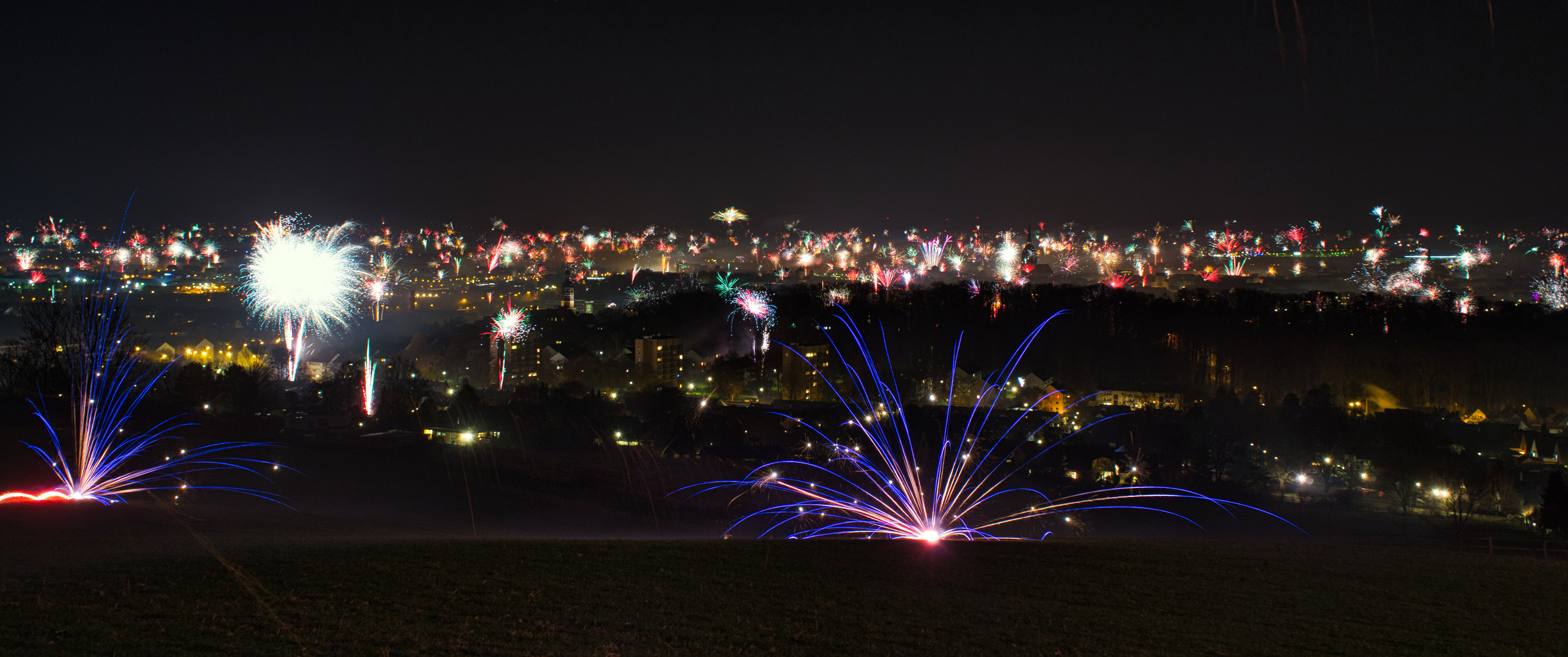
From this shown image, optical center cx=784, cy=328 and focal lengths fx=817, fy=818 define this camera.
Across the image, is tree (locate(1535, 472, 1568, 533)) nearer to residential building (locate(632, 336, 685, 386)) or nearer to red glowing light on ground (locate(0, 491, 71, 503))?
red glowing light on ground (locate(0, 491, 71, 503))

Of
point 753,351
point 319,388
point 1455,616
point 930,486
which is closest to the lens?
point 1455,616

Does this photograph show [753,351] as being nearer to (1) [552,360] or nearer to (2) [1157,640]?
(1) [552,360]

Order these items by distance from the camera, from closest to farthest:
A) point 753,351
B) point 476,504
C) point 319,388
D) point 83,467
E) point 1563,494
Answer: point 83,467, point 476,504, point 1563,494, point 319,388, point 753,351

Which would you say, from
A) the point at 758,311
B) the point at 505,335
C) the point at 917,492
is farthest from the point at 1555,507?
the point at 505,335

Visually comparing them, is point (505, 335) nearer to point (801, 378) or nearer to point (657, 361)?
point (657, 361)

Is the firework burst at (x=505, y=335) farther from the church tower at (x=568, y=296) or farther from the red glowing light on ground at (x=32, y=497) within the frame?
the red glowing light on ground at (x=32, y=497)

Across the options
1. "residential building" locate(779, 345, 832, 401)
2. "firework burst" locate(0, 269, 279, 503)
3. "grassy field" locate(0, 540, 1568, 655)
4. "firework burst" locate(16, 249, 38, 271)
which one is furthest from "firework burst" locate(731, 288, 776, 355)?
"firework burst" locate(16, 249, 38, 271)

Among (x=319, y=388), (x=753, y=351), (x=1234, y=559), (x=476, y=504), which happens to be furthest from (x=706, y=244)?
(x=1234, y=559)
